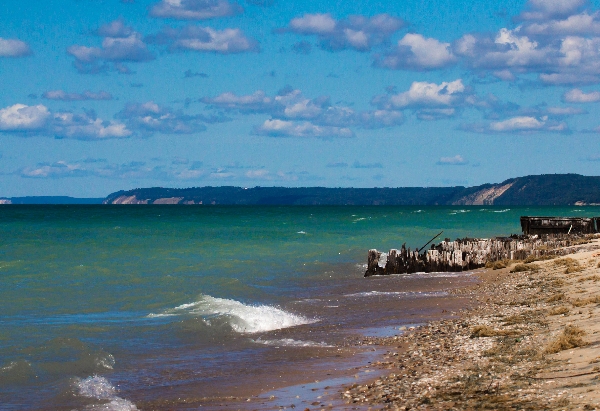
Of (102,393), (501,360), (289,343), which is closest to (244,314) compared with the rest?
(289,343)

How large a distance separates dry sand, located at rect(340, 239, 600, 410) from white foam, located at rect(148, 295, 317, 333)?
12.1 ft

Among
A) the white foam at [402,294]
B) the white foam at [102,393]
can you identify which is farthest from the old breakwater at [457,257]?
the white foam at [102,393]

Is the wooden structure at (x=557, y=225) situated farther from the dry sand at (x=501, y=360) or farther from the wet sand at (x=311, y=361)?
the dry sand at (x=501, y=360)

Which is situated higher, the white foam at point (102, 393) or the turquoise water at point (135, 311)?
the turquoise water at point (135, 311)

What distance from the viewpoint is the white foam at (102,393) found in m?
11.3

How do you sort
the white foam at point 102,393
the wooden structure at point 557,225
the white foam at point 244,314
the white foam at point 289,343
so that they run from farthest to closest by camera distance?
the wooden structure at point 557,225, the white foam at point 244,314, the white foam at point 289,343, the white foam at point 102,393

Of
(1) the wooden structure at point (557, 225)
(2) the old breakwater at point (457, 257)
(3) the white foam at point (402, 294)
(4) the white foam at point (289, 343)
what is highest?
(1) the wooden structure at point (557, 225)

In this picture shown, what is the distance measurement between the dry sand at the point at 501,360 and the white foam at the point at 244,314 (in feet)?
12.1

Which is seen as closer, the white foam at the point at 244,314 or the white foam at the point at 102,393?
the white foam at the point at 102,393

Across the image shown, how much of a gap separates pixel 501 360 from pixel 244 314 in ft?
29.6

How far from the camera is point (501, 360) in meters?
12.0

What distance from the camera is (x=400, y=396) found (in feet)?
33.9

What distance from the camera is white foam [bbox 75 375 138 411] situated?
1131cm

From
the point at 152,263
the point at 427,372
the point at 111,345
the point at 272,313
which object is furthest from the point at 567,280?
the point at 152,263
